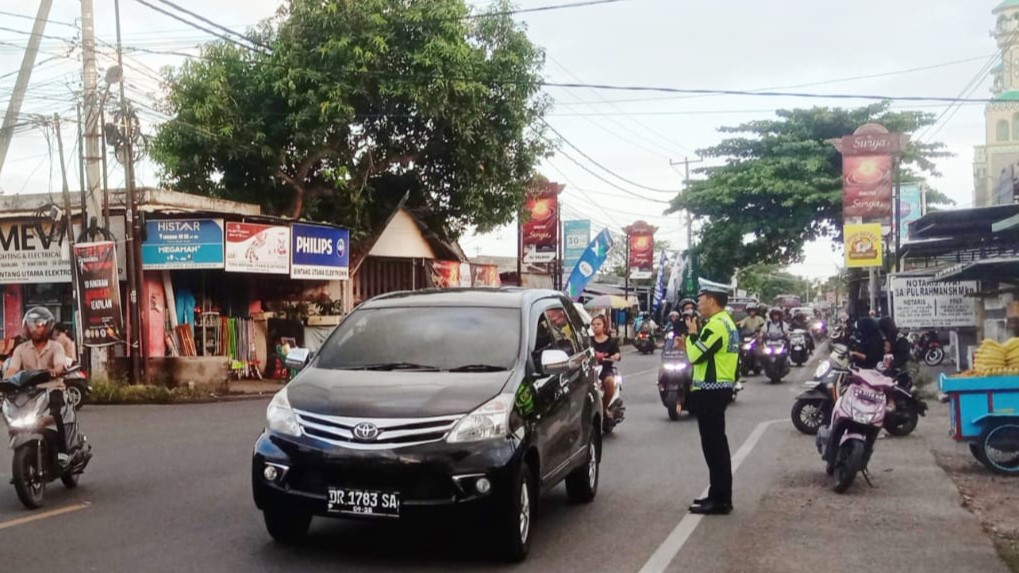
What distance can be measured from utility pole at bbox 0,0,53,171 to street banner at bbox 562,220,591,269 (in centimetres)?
2253

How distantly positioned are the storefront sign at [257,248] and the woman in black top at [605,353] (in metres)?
10.5

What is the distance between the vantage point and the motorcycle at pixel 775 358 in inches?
866

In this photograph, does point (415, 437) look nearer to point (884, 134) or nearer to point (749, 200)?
point (884, 134)

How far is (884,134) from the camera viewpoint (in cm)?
2591

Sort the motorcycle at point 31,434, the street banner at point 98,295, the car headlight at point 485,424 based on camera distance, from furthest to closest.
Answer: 1. the street banner at point 98,295
2. the motorcycle at point 31,434
3. the car headlight at point 485,424

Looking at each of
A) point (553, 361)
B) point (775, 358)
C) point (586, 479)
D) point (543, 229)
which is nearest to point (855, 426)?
point (586, 479)

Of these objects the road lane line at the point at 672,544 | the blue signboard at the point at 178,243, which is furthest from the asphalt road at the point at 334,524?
the blue signboard at the point at 178,243

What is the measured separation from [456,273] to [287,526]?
25686mm

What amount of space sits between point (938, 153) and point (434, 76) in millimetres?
22807

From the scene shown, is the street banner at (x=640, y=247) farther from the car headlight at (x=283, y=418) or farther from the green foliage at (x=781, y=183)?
the car headlight at (x=283, y=418)

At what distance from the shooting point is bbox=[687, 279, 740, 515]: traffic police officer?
312 inches

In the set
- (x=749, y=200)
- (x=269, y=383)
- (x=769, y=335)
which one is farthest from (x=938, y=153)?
(x=269, y=383)

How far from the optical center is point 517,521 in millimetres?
6098

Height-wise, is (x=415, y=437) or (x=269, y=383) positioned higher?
(x=415, y=437)
